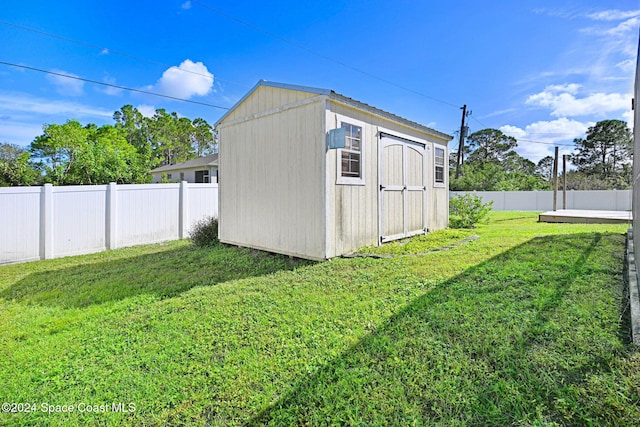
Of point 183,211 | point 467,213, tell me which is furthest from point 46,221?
point 467,213

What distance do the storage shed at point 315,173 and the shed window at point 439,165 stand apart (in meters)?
0.94

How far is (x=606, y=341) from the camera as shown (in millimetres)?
2121

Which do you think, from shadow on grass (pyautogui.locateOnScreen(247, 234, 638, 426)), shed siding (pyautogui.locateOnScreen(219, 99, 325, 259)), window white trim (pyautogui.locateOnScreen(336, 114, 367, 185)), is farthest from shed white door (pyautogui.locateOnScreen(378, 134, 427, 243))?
shadow on grass (pyautogui.locateOnScreen(247, 234, 638, 426))

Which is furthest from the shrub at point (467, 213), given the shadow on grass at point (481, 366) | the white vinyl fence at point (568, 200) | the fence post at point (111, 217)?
the fence post at point (111, 217)

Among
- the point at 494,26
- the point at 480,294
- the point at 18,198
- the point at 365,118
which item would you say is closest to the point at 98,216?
the point at 18,198

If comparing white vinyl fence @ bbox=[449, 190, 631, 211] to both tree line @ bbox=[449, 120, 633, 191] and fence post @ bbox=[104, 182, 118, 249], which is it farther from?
fence post @ bbox=[104, 182, 118, 249]

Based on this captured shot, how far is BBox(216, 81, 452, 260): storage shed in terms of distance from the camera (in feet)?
16.4

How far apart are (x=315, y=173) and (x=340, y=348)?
3076mm

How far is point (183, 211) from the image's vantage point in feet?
28.2

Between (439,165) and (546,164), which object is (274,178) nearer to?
(439,165)

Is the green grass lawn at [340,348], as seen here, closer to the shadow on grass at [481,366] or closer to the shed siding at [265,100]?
the shadow on grass at [481,366]

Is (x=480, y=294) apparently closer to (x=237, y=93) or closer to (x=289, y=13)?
(x=289, y=13)

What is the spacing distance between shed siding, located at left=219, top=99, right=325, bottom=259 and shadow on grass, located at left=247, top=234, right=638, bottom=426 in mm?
2509

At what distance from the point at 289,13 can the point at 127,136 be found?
24128 mm
